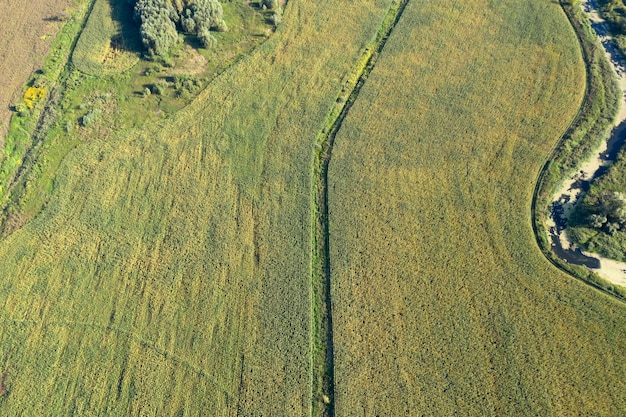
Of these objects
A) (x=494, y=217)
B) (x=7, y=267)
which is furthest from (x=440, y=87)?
(x=7, y=267)

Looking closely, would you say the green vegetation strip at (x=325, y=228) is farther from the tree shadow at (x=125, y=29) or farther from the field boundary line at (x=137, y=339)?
the tree shadow at (x=125, y=29)

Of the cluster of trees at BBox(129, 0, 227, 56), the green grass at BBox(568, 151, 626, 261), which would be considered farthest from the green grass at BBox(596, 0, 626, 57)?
the cluster of trees at BBox(129, 0, 227, 56)

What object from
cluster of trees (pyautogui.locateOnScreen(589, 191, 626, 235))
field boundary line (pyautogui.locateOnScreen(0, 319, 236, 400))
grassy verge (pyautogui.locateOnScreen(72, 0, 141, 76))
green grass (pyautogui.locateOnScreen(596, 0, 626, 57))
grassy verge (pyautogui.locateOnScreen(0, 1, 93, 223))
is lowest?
field boundary line (pyautogui.locateOnScreen(0, 319, 236, 400))

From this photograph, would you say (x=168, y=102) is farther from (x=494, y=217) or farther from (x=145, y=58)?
(x=494, y=217)

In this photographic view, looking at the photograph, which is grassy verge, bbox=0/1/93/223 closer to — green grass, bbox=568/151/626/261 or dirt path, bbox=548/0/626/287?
dirt path, bbox=548/0/626/287

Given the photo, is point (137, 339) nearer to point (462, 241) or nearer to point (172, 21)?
point (462, 241)

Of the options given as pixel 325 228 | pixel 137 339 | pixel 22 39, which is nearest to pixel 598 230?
pixel 325 228
